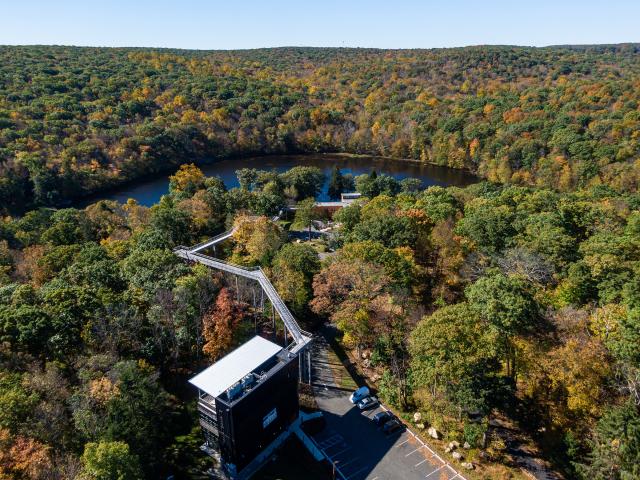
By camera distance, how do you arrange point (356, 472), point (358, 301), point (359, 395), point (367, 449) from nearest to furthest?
point (356, 472) < point (367, 449) < point (359, 395) < point (358, 301)

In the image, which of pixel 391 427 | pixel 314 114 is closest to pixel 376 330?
pixel 391 427

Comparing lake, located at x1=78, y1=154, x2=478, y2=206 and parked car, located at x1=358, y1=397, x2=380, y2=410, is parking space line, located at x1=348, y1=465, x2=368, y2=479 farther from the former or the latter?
lake, located at x1=78, y1=154, x2=478, y2=206

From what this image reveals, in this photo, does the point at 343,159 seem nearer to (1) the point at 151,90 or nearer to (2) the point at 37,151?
(1) the point at 151,90

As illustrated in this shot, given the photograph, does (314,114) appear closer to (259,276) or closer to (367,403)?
(259,276)

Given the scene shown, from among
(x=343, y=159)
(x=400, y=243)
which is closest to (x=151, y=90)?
(x=343, y=159)

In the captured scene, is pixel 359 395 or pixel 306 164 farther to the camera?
pixel 306 164

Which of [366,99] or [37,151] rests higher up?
[366,99]
